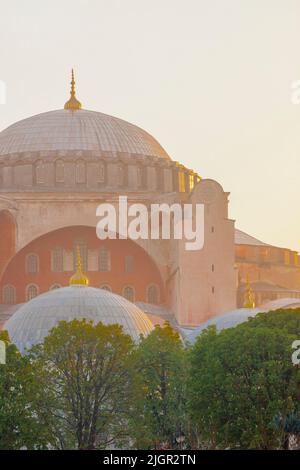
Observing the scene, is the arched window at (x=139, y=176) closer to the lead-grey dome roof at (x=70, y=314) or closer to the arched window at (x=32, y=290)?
the arched window at (x=32, y=290)

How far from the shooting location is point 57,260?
67062 millimetres

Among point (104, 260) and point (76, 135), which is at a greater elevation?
point (76, 135)

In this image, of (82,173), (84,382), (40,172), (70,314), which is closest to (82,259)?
(82,173)

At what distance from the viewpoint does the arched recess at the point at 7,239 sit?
66188 mm

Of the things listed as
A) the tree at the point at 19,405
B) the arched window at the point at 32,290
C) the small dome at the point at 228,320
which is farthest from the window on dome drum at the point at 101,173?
the tree at the point at 19,405

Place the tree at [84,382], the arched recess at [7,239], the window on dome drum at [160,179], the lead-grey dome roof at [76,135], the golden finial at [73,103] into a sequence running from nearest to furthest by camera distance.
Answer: the tree at [84,382] < the arched recess at [7,239] < the window on dome drum at [160,179] < the lead-grey dome roof at [76,135] < the golden finial at [73,103]

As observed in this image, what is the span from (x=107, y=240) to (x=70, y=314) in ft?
40.1

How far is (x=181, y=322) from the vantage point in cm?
6366

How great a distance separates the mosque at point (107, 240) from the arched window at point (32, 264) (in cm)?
4

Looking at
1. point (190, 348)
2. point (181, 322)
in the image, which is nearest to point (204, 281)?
point (181, 322)

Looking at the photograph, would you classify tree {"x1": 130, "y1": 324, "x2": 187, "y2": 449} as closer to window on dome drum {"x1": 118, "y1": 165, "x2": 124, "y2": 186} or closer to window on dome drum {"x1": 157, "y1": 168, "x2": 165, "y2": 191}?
window on dome drum {"x1": 118, "y1": 165, "x2": 124, "y2": 186}

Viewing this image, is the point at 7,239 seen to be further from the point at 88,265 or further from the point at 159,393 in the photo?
the point at 159,393
